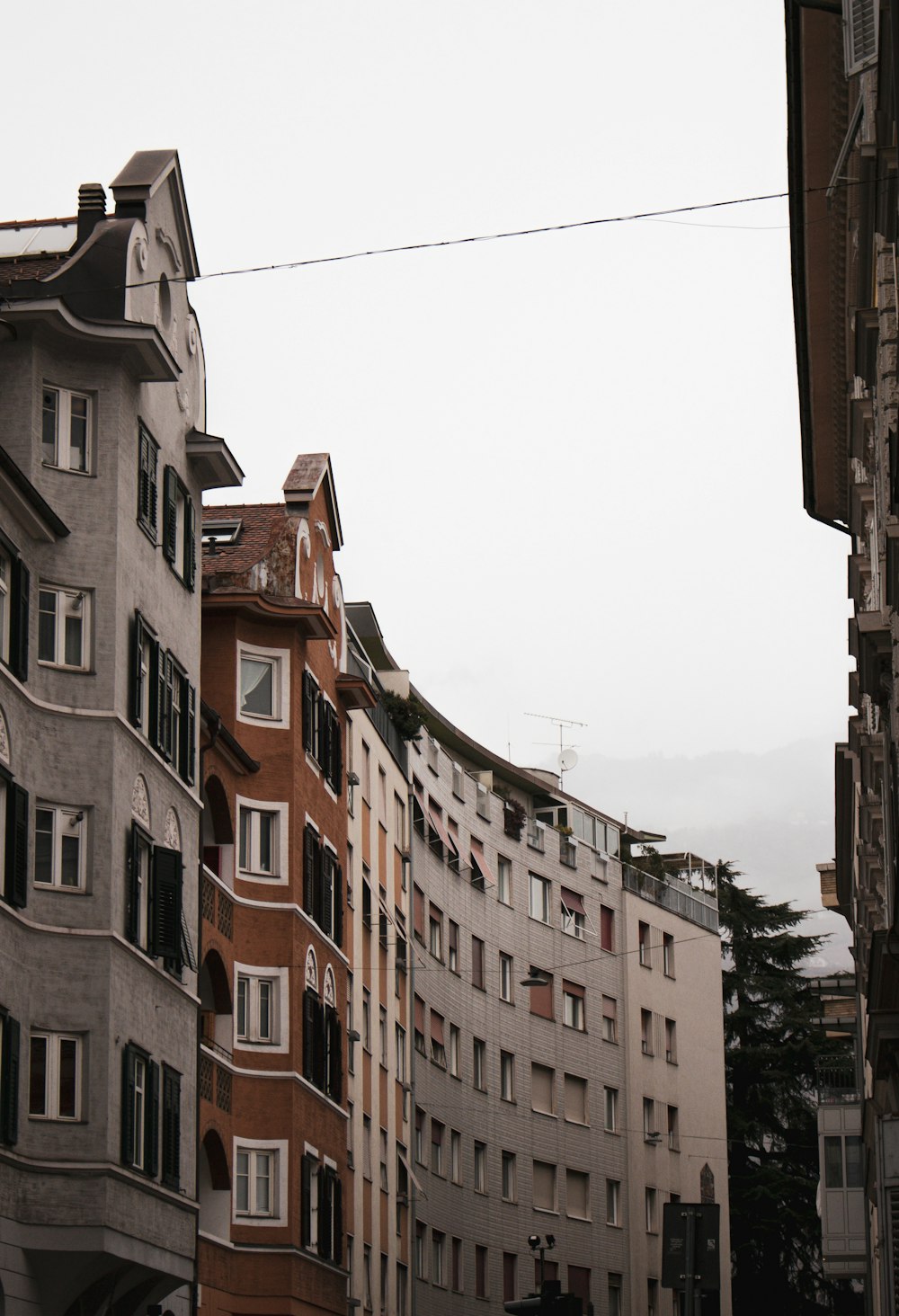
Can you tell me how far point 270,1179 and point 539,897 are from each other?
35.5 metres

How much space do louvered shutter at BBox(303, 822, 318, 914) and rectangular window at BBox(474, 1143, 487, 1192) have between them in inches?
1038

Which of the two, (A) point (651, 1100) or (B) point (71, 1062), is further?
(A) point (651, 1100)

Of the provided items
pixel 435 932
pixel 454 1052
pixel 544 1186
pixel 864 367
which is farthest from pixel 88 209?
pixel 544 1186

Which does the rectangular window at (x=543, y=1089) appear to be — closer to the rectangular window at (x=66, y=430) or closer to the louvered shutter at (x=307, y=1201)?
the louvered shutter at (x=307, y=1201)

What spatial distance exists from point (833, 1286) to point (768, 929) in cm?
1443

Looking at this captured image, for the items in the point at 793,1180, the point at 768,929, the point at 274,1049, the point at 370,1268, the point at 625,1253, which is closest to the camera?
the point at 274,1049

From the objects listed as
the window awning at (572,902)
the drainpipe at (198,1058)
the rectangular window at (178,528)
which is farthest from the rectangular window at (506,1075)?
the rectangular window at (178,528)

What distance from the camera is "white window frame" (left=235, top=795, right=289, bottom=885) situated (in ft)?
130

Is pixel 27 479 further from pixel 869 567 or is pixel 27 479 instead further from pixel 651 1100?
pixel 651 1100

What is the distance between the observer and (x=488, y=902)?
6931 cm

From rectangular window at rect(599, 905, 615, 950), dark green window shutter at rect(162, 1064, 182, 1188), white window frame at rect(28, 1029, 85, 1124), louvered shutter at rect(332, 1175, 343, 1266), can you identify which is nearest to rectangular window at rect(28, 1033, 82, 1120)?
white window frame at rect(28, 1029, 85, 1124)

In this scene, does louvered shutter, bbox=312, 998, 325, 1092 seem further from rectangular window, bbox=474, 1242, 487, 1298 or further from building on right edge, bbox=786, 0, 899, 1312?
rectangular window, bbox=474, 1242, 487, 1298

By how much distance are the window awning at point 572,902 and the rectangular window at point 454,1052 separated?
10.3 meters

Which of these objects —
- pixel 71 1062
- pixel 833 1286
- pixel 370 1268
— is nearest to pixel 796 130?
pixel 71 1062
